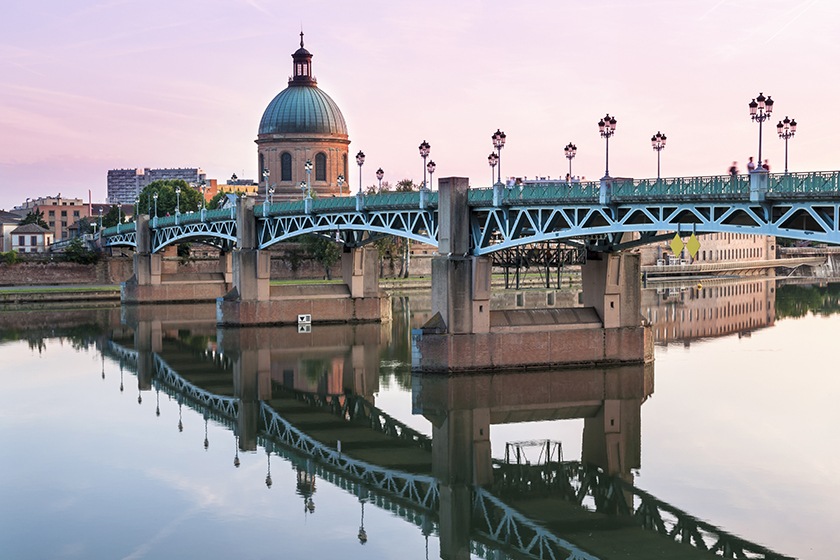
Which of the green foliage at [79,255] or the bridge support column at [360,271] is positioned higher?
the green foliage at [79,255]

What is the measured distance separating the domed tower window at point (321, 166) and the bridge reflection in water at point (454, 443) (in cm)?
6826

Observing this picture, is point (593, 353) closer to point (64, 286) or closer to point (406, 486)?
point (406, 486)

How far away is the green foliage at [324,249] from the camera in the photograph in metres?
115

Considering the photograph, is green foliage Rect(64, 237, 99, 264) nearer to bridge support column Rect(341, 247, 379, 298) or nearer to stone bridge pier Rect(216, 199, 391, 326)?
stone bridge pier Rect(216, 199, 391, 326)

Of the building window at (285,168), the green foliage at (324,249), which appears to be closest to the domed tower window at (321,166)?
the building window at (285,168)

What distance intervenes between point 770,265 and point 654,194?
122464mm

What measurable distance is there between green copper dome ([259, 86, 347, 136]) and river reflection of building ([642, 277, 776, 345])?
146ft

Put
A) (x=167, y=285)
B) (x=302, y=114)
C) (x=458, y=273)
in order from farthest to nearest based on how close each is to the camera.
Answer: (x=302, y=114)
(x=167, y=285)
(x=458, y=273)

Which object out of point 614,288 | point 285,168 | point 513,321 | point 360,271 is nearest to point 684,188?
point 614,288

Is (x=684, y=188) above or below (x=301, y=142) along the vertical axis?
below

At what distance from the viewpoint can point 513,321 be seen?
5178 cm

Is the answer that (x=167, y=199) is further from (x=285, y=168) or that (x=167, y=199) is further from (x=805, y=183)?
(x=805, y=183)

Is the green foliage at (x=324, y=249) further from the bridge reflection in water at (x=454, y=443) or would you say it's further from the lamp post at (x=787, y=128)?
the lamp post at (x=787, y=128)

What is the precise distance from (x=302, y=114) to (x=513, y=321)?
86.4 m
